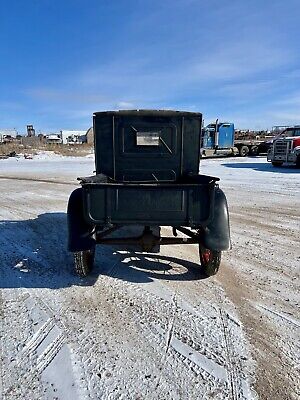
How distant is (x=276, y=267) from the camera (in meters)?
4.36

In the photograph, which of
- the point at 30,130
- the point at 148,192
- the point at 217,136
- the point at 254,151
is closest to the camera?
the point at 148,192

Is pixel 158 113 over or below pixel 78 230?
over

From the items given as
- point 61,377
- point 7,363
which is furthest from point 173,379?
point 7,363

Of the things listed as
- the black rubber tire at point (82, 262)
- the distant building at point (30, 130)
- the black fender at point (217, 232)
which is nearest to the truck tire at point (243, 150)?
the black fender at point (217, 232)

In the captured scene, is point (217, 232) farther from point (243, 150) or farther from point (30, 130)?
point (30, 130)

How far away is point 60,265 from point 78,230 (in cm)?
98

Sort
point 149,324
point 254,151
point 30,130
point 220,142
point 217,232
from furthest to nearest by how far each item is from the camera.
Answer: point 30,130 → point 254,151 → point 220,142 → point 217,232 → point 149,324

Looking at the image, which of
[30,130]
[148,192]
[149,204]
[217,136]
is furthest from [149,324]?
[30,130]

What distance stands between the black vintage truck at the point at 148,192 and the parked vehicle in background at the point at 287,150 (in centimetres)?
1465

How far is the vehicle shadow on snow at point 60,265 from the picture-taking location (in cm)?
393

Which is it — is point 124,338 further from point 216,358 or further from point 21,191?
point 21,191

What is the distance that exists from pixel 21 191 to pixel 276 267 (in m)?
9.58

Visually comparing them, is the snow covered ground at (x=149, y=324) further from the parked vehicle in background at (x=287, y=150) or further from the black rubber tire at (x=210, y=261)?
the parked vehicle in background at (x=287, y=150)

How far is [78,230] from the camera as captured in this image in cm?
371
